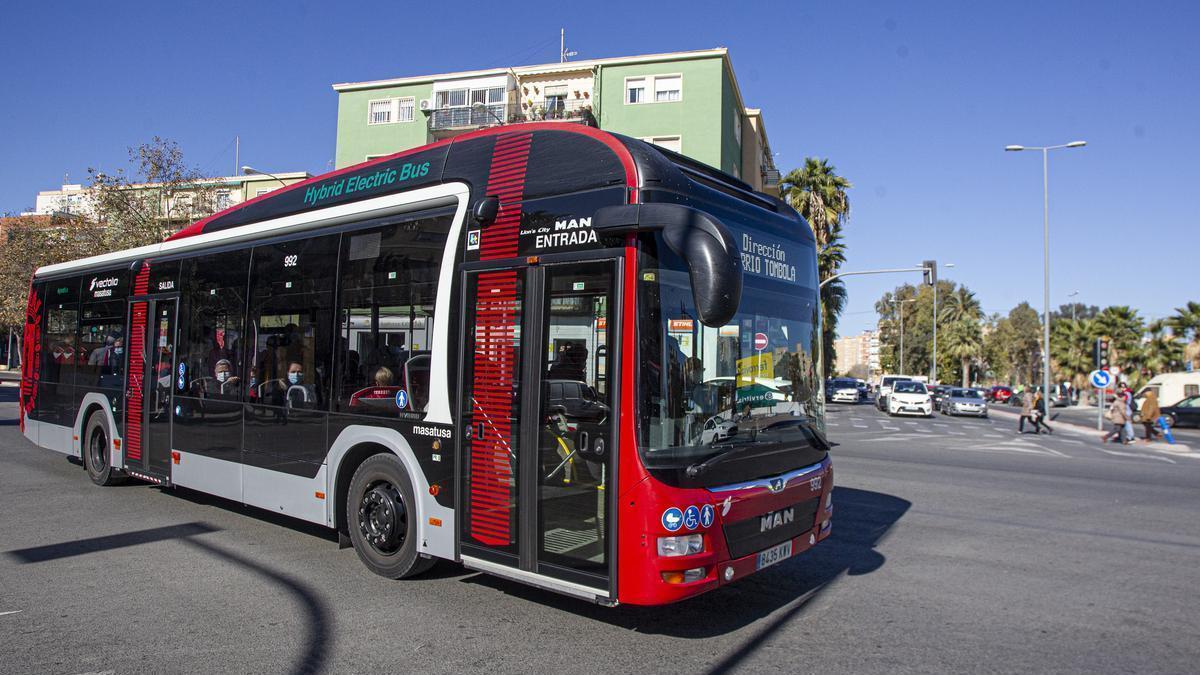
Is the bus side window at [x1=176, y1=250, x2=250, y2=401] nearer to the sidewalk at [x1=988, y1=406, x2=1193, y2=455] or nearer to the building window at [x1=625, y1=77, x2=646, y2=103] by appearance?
the sidewalk at [x1=988, y1=406, x2=1193, y2=455]

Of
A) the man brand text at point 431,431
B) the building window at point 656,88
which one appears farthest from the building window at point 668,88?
the man brand text at point 431,431

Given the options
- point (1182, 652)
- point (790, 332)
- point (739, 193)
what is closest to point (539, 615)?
point (790, 332)

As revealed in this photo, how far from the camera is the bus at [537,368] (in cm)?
443

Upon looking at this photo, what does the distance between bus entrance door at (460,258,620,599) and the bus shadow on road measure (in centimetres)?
72

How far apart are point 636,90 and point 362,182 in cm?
2809

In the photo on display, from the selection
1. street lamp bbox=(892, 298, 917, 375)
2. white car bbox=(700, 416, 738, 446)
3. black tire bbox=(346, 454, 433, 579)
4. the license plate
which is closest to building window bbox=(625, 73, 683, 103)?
black tire bbox=(346, 454, 433, 579)

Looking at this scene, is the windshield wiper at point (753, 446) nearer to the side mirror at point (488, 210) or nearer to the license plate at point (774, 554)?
the license plate at point (774, 554)

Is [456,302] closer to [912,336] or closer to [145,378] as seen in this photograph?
[145,378]

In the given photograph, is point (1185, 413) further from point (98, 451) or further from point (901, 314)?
point (901, 314)

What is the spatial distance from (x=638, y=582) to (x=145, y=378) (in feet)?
24.4

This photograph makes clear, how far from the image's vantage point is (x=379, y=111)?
36.8m

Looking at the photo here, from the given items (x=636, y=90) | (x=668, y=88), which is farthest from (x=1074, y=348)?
(x=636, y=90)

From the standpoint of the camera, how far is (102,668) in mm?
4215

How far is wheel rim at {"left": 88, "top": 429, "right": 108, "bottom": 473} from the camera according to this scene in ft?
32.9
